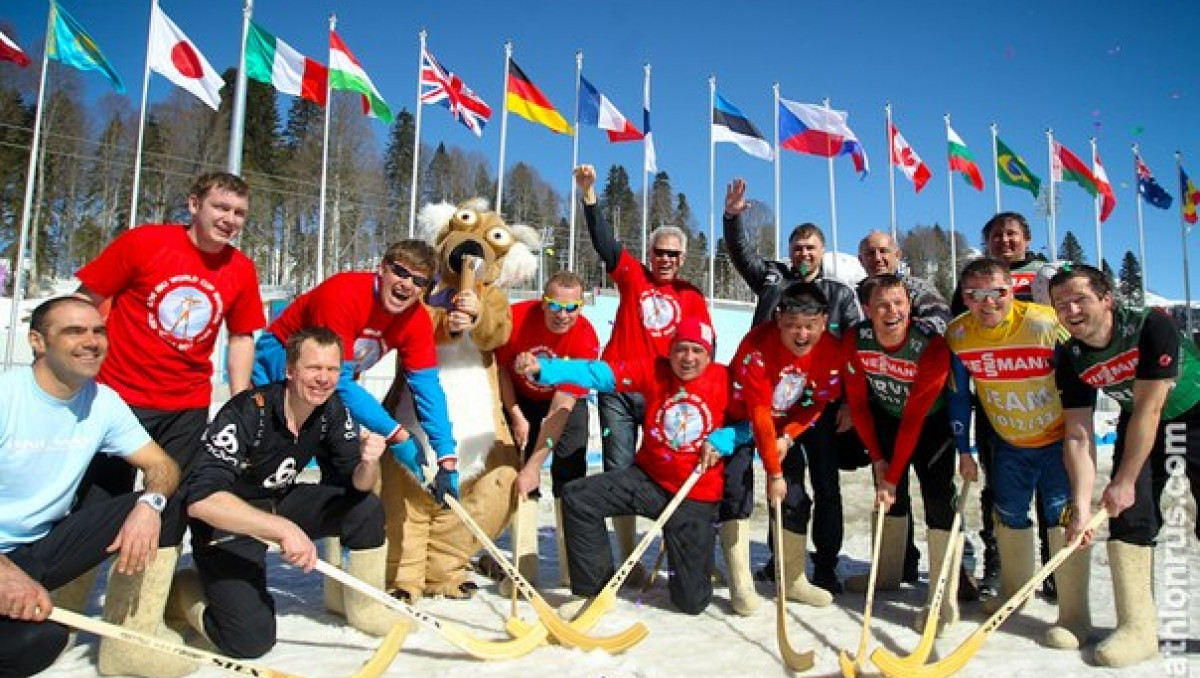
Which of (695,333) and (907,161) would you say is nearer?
(695,333)

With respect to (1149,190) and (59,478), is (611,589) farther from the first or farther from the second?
(1149,190)

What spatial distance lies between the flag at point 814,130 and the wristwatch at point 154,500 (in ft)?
55.0

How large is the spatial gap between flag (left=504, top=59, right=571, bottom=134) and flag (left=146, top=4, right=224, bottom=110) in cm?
578

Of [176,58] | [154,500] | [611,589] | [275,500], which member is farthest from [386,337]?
[176,58]

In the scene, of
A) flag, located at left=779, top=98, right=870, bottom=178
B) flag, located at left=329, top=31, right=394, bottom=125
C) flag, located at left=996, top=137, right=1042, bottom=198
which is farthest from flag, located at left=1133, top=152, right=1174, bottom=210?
flag, located at left=329, top=31, right=394, bottom=125

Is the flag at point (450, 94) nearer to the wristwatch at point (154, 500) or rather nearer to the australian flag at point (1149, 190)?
the wristwatch at point (154, 500)

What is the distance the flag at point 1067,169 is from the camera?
2128 cm

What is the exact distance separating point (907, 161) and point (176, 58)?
1744 cm

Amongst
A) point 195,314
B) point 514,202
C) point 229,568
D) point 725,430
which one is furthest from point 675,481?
point 514,202

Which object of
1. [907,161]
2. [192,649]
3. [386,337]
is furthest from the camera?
[907,161]

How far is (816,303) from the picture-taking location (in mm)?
4250

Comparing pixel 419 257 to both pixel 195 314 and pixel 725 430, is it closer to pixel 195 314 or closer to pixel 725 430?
pixel 195 314

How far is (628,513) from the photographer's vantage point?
438 cm

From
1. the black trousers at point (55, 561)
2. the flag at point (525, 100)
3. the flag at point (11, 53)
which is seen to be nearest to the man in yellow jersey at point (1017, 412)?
the black trousers at point (55, 561)
